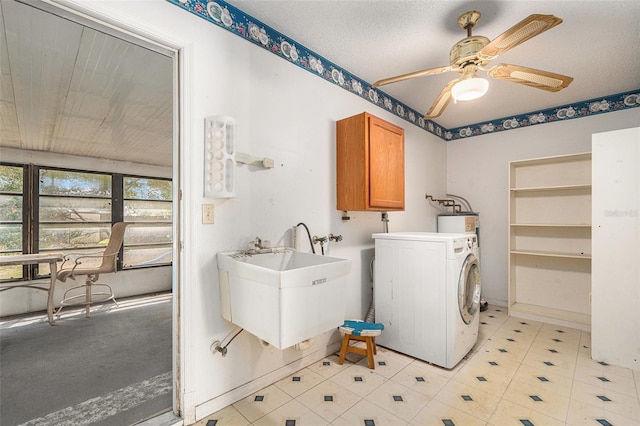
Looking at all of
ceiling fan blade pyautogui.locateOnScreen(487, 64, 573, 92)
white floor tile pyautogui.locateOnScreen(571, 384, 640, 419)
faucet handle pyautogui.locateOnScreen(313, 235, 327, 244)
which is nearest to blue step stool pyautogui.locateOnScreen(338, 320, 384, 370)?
faucet handle pyautogui.locateOnScreen(313, 235, 327, 244)

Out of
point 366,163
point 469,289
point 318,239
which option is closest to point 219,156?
point 318,239

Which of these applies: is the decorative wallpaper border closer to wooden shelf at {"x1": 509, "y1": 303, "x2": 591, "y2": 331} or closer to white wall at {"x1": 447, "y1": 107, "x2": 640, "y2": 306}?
white wall at {"x1": 447, "y1": 107, "x2": 640, "y2": 306}

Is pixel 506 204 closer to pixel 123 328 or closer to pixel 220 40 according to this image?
pixel 220 40

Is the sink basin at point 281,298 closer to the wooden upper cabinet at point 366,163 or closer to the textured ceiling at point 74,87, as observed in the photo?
the wooden upper cabinet at point 366,163

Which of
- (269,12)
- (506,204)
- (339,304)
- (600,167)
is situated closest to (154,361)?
(339,304)

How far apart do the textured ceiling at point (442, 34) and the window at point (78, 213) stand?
4.28 meters

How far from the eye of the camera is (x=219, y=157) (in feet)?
5.77

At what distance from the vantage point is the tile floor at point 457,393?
174 cm

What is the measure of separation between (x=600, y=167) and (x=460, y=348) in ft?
6.52

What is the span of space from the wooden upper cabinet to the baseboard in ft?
4.27

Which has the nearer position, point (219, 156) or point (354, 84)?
point (219, 156)

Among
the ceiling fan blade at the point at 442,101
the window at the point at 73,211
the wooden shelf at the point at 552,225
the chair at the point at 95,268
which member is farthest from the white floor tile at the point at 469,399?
the window at the point at 73,211

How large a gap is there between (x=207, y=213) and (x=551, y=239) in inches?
161

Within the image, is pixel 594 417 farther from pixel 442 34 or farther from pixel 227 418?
pixel 442 34
